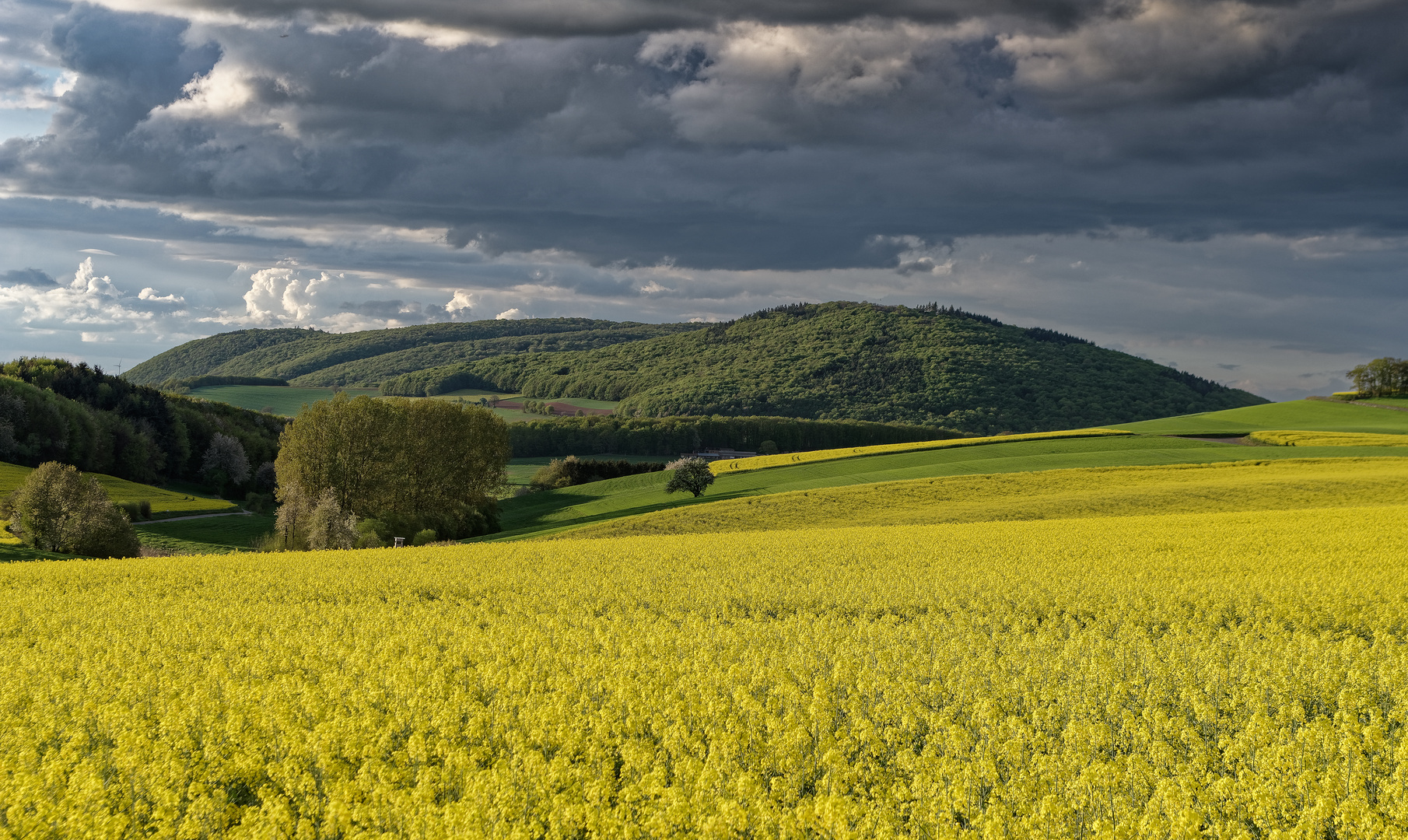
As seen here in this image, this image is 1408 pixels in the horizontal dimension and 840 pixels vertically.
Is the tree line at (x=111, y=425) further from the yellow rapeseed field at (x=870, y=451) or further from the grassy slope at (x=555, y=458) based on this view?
the yellow rapeseed field at (x=870, y=451)

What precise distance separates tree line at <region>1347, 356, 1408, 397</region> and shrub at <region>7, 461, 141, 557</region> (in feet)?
523

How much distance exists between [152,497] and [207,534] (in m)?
19.3

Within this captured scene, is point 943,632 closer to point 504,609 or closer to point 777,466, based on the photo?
point 504,609

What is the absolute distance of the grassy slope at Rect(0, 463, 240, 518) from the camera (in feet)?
224

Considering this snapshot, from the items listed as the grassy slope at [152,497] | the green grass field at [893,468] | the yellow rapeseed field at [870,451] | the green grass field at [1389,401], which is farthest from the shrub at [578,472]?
the green grass field at [1389,401]

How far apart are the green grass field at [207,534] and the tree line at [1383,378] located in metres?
153

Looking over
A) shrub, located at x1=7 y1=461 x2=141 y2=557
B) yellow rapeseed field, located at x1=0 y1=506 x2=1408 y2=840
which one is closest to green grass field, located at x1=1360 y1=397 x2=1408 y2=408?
yellow rapeseed field, located at x1=0 y1=506 x2=1408 y2=840

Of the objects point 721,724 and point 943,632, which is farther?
point 943,632

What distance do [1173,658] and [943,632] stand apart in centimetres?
432

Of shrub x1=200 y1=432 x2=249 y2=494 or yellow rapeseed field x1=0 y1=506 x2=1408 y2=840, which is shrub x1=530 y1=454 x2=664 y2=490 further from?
yellow rapeseed field x1=0 y1=506 x2=1408 y2=840

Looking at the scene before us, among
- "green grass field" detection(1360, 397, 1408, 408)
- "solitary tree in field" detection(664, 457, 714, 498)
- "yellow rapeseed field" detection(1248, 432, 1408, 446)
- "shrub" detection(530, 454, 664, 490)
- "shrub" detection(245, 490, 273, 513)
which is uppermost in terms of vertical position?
"green grass field" detection(1360, 397, 1408, 408)

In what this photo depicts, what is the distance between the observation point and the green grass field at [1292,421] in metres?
93.9

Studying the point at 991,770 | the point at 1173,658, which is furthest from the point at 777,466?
the point at 991,770

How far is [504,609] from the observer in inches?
819
